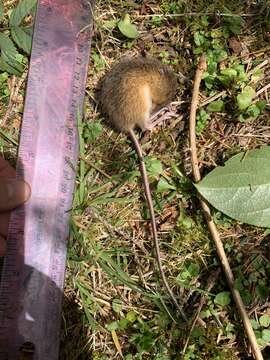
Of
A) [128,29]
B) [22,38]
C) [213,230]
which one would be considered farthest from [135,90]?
[213,230]

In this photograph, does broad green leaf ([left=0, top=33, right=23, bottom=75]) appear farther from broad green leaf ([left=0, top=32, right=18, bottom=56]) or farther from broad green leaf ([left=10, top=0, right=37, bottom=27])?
broad green leaf ([left=10, top=0, right=37, bottom=27])

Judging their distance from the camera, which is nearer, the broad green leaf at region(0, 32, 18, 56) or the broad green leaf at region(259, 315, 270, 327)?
the broad green leaf at region(259, 315, 270, 327)

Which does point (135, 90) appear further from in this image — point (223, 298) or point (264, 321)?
point (264, 321)

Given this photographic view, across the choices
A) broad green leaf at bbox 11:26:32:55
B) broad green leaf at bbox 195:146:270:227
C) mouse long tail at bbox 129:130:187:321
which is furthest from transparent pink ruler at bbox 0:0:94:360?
broad green leaf at bbox 195:146:270:227

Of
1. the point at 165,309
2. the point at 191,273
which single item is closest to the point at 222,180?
the point at 191,273

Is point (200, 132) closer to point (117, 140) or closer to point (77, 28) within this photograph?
point (117, 140)

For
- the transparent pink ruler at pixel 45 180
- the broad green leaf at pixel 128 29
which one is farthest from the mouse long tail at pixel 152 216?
the broad green leaf at pixel 128 29
